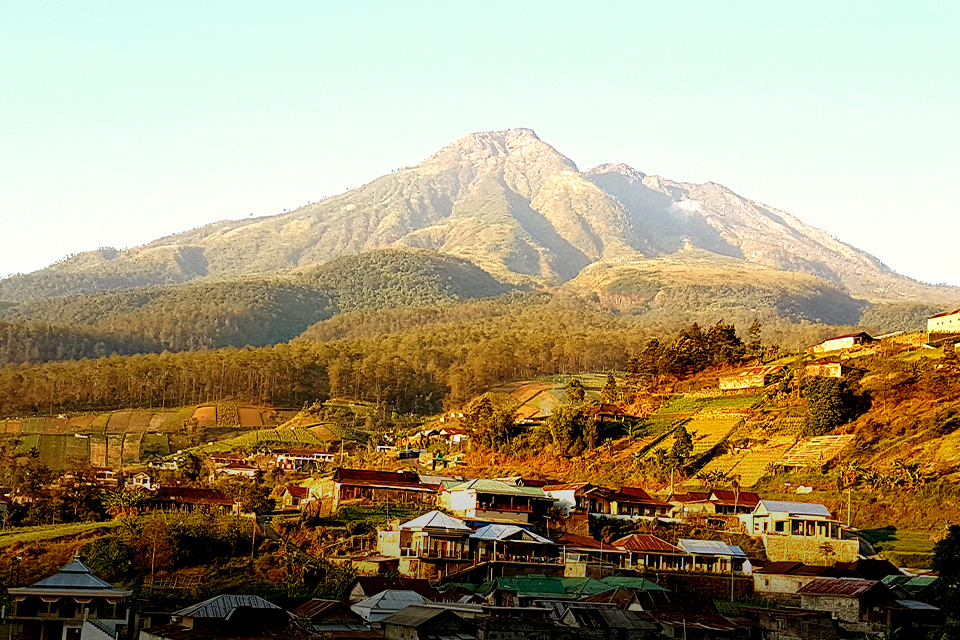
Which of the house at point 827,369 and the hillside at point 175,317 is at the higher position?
the hillside at point 175,317

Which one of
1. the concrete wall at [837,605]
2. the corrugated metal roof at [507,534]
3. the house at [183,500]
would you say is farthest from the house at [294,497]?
the concrete wall at [837,605]

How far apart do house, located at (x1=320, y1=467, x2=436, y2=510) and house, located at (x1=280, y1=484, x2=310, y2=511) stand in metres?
1.37

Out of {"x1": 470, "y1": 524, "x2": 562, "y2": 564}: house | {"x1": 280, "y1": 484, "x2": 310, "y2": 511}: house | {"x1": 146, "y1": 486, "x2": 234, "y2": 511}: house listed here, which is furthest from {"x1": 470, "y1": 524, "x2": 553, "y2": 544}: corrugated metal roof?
{"x1": 280, "y1": 484, "x2": 310, "y2": 511}: house

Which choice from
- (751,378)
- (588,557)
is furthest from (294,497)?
(751,378)

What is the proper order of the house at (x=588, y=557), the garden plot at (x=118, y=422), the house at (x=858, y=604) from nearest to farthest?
A: the house at (x=858, y=604) < the house at (x=588, y=557) < the garden plot at (x=118, y=422)

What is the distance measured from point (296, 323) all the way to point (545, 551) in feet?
462

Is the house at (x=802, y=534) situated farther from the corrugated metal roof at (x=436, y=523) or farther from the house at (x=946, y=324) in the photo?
the house at (x=946, y=324)

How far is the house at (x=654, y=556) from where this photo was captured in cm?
4834

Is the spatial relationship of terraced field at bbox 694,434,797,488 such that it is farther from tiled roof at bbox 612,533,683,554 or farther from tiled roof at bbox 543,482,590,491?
tiled roof at bbox 612,533,683,554

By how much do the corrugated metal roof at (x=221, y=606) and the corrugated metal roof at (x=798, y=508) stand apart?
2504 centimetres

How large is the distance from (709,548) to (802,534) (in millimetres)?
3893

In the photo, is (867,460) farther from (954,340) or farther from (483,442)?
(483,442)

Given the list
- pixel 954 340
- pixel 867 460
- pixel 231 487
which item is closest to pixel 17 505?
pixel 231 487

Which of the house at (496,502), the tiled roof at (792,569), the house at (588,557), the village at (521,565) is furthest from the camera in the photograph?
the house at (496,502)
